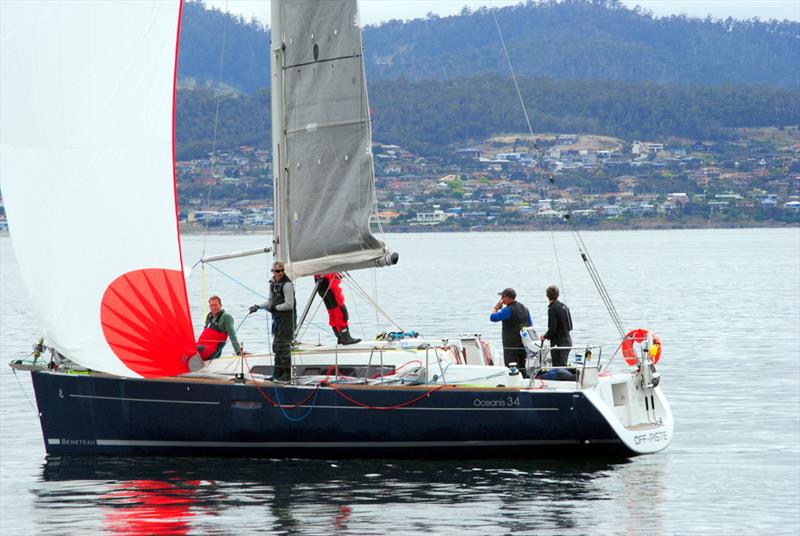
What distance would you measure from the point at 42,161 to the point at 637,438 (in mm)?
7559

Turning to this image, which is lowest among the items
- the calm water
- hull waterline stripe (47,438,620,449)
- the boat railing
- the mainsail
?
the calm water

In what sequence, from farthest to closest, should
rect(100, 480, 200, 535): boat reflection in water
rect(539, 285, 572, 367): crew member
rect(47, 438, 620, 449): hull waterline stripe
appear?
rect(539, 285, 572, 367): crew member → rect(47, 438, 620, 449): hull waterline stripe → rect(100, 480, 200, 535): boat reflection in water

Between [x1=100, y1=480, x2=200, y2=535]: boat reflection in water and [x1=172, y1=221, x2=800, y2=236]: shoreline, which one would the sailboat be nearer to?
[x1=100, y1=480, x2=200, y2=535]: boat reflection in water

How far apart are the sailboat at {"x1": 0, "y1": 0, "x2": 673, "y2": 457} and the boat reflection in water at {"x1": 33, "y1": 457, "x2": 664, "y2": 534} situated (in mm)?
326

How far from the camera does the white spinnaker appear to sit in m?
17.4

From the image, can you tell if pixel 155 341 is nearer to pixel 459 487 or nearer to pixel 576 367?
pixel 459 487

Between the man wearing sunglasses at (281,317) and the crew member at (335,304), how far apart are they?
110 cm

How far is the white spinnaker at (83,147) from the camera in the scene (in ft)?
57.1

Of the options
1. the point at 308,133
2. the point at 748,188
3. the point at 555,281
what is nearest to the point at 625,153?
the point at 748,188

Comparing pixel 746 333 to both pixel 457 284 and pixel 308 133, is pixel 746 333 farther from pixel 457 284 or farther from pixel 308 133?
pixel 457 284

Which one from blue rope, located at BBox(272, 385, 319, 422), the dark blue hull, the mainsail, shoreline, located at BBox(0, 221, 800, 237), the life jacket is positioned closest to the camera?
the dark blue hull

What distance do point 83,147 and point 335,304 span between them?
3.76 meters

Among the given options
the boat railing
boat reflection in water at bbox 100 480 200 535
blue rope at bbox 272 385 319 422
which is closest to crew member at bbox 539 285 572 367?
the boat railing

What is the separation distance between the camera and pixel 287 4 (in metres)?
18.8
